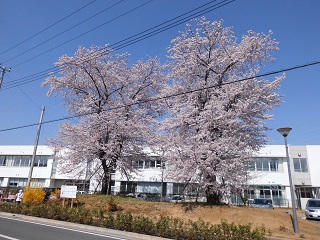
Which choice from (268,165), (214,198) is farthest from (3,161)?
(214,198)

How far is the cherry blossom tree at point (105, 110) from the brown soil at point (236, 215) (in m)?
4.54

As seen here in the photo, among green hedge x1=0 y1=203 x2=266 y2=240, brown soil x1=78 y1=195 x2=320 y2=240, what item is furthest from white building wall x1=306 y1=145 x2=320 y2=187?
green hedge x1=0 y1=203 x2=266 y2=240

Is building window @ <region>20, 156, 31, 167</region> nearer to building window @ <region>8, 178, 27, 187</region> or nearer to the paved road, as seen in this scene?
building window @ <region>8, 178, 27, 187</region>

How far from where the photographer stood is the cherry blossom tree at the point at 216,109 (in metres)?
14.8

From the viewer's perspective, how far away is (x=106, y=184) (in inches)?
869

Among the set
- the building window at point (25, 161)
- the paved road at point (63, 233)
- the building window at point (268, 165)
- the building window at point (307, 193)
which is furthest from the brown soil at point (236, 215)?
the building window at point (25, 161)

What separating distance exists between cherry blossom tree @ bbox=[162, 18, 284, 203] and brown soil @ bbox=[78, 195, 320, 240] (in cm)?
125

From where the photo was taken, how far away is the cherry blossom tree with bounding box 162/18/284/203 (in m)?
14.8

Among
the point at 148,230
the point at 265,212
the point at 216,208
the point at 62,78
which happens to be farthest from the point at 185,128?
the point at 62,78

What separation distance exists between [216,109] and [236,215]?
589cm

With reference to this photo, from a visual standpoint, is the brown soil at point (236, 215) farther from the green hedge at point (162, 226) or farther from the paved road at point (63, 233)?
the paved road at point (63, 233)

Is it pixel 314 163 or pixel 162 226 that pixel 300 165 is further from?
pixel 162 226

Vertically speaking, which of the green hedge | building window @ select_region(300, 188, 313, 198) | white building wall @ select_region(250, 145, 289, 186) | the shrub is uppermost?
white building wall @ select_region(250, 145, 289, 186)

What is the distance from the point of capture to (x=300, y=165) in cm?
3731
